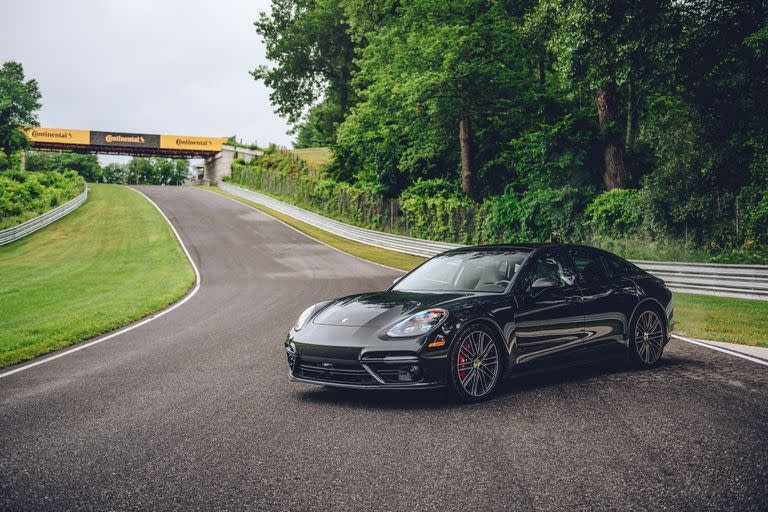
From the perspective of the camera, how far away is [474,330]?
618 cm

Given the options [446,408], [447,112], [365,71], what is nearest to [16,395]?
[446,408]

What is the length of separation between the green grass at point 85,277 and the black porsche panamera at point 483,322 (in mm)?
5761

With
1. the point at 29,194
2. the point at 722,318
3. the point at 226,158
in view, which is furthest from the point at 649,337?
the point at 226,158

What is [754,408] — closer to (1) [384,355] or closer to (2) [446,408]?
(2) [446,408]

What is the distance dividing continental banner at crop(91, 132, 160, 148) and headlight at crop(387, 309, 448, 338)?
286 feet

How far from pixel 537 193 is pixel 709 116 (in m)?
7.91

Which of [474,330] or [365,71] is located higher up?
[365,71]

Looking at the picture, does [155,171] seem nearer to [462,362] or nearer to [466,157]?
[466,157]

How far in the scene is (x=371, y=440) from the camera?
5.03 m

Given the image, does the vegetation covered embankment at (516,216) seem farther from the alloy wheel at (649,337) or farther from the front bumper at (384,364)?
the front bumper at (384,364)

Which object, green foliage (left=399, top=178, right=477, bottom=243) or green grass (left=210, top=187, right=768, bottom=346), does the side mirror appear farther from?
green foliage (left=399, top=178, right=477, bottom=243)

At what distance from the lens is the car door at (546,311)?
6.58m

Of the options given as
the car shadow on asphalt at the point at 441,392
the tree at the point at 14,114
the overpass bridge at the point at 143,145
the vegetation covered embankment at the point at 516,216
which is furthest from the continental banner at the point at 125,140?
the car shadow on asphalt at the point at 441,392

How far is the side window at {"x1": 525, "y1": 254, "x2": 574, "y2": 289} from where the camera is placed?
23.1 ft
